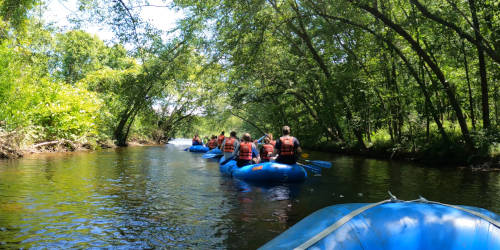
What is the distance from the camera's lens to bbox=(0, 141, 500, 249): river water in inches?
182

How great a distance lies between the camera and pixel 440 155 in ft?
44.6

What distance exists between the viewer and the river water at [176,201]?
4.63 meters

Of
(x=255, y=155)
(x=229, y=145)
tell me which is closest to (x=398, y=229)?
(x=255, y=155)

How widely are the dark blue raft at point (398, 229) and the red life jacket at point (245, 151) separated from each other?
7992 millimetres

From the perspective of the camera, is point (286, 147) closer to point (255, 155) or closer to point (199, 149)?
point (255, 155)

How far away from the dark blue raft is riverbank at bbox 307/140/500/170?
1060cm

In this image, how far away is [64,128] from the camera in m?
19.2

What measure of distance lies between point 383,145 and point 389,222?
51.8 ft

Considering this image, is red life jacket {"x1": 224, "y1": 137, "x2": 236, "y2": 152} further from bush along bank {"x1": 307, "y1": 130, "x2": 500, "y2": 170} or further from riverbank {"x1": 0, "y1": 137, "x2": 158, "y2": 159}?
riverbank {"x1": 0, "y1": 137, "x2": 158, "y2": 159}

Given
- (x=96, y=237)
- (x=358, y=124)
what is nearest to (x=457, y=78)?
(x=358, y=124)

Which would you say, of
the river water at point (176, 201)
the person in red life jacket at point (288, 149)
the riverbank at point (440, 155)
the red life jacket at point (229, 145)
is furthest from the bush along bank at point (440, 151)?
the red life jacket at point (229, 145)

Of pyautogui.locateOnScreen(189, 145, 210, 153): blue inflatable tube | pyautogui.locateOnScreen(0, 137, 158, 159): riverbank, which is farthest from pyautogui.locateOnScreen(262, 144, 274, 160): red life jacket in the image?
pyautogui.locateOnScreen(189, 145, 210, 153): blue inflatable tube

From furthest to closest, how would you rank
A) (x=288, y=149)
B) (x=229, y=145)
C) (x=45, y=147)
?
(x=45, y=147) → (x=229, y=145) → (x=288, y=149)

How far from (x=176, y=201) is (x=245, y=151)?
4122mm
